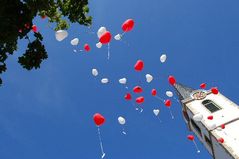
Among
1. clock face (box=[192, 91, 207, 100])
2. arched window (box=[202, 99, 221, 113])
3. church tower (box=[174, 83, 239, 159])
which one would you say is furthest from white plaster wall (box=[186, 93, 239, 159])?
clock face (box=[192, 91, 207, 100])

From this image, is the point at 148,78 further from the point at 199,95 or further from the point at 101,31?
the point at 199,95

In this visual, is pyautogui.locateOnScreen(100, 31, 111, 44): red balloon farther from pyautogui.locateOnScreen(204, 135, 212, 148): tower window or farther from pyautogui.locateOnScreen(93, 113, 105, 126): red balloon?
pyautogui.locateOnScreen(204, 135, 212, 148): tower window

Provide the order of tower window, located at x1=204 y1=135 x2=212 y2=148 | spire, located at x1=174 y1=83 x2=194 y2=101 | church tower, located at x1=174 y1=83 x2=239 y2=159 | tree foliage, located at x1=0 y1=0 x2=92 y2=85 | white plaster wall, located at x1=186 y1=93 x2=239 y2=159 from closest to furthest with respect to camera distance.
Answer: tree foliage, located at x1=0 y1=0 x2=92 y2=85, white plaster wall, located at x1=186 y1=93 x2=239 y2=159, church tower, located at x1=174 y1=83 x2=239 y2=159, tower window, located at x1=204 y1=135 x2=212 y2=148, spire, located at x1=174 y1=83 x2=194 y2=101

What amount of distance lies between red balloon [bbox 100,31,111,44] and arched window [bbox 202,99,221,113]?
2736 cm

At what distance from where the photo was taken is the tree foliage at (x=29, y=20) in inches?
683

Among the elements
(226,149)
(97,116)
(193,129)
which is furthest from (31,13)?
(193,129)

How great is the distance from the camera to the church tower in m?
36.3

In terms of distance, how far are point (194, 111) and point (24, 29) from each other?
28649 mm

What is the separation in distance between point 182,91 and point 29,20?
3558 cm

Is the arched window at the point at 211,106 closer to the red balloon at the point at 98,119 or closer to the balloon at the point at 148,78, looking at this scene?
the balloon at the point at 148,78

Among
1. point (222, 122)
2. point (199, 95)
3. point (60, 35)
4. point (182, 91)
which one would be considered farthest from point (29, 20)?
point (182, 91)

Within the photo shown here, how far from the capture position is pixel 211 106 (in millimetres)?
43094

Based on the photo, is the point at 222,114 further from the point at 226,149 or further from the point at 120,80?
the point at 120,80

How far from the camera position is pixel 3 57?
62.1ft
